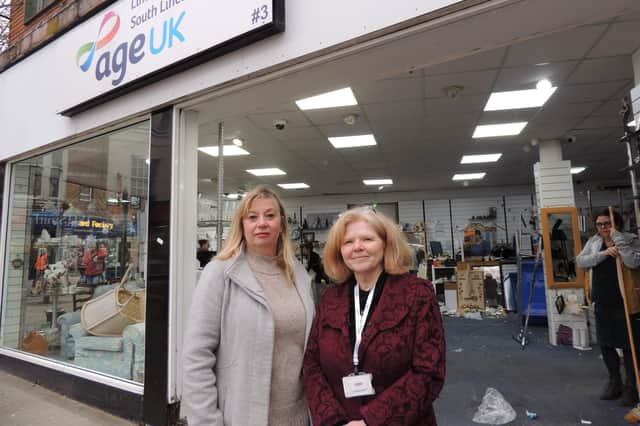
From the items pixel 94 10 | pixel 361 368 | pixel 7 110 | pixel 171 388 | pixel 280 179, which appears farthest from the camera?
pixel 280 179

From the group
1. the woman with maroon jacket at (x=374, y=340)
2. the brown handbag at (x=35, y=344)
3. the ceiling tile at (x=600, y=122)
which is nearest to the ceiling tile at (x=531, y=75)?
the ceiling tile at (x=600, y=122)

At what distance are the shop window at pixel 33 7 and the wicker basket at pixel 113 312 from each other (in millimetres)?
3470

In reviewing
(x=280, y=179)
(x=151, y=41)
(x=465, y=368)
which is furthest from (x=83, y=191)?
(x=280, y=179)

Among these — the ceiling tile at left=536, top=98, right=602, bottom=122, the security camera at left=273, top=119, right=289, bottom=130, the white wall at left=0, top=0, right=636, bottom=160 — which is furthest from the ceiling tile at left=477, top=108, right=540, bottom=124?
the white wall at left=0, top=0, right=636, bottom=160

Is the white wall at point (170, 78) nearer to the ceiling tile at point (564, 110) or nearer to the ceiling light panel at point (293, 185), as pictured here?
the ceiling tile at point (564, 110)

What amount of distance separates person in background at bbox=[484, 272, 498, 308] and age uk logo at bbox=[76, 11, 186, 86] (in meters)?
8.02

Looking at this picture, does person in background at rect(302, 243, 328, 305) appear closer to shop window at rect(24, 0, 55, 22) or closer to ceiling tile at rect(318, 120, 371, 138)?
ceiling tile at rect(318, 120, 371, 138)

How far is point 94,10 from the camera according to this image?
3.44 m

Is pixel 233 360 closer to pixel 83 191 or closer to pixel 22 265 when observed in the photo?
pixel 83 191

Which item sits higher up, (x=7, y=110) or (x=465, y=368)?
(x=7, y=110)

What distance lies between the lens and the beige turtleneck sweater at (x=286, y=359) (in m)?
1.37

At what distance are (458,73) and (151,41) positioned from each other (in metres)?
2.93

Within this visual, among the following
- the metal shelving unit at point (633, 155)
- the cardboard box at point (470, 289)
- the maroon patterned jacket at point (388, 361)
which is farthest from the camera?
the cardboard box at point (470, 289)

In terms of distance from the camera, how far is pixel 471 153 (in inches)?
283
